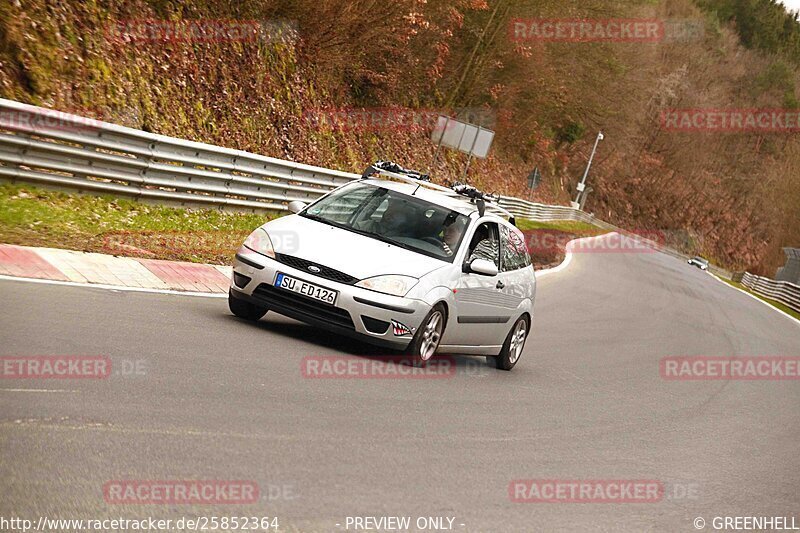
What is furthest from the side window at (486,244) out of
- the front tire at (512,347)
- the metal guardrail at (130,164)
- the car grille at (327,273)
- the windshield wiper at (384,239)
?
the metal guardrail at (130,164)

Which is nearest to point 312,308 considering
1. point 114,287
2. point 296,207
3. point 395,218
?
point 395,218

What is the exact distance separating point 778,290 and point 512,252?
4385 centimetres

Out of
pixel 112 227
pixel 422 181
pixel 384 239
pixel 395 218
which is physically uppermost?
pixel 422 181

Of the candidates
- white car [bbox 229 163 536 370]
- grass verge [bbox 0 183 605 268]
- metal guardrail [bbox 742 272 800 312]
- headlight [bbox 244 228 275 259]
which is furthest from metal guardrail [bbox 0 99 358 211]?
metal guardrail [bbox 742 272 800 312]

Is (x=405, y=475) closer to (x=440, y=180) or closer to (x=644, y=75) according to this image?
(x=440, y=180)

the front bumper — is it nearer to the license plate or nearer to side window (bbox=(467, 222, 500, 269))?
the license plate

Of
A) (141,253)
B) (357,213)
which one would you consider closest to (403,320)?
(357,213)

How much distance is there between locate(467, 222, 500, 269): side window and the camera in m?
10.8

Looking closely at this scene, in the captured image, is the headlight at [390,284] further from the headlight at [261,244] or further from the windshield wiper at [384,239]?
the headlight at [261,244]

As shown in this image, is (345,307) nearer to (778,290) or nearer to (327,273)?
(327,273)

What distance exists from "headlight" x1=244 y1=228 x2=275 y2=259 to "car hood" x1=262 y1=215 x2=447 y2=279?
5cm

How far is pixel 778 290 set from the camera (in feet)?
172

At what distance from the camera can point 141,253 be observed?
40.7 feet

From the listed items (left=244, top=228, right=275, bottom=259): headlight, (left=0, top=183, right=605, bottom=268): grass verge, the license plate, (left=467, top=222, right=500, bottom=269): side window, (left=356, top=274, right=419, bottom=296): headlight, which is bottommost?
(left=0, top=183, right=605, bottom=268): grass verge
